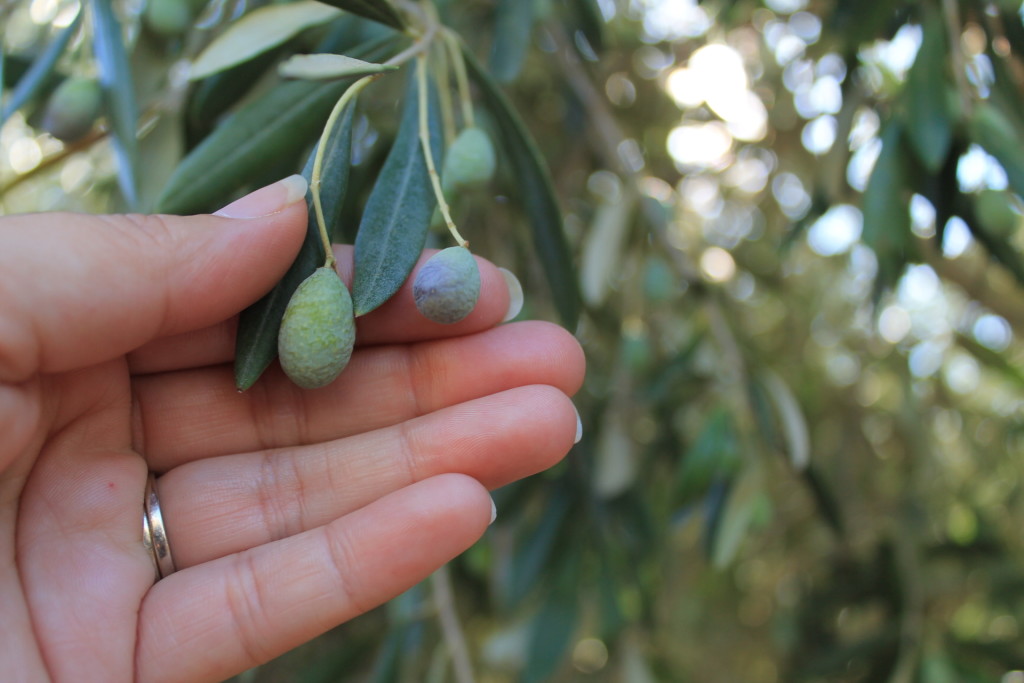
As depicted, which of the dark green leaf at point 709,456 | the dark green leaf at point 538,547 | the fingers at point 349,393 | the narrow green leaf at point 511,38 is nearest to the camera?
the fingers at point 349,393

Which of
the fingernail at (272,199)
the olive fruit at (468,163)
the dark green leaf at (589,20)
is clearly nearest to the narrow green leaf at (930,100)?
the dark green leaf at (589,20)

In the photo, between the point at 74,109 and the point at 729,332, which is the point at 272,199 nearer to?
the point at 74,109

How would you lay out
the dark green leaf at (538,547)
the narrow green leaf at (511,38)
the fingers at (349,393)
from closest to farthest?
the fingers at (349,393)
the narrow green leaf at (511,38)
the dark green leaf at (538,547)

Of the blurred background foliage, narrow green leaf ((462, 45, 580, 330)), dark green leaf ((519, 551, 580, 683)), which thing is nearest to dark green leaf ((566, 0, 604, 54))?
the blurred background foliage

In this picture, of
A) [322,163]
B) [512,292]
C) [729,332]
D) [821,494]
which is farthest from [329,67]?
[821,494]

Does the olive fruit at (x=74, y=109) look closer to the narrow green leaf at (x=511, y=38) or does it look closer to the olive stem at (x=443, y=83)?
the olive stem at (x=443, y=83)

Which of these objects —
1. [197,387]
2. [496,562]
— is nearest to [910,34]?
[197,387]

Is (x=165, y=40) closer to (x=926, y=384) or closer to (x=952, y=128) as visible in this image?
(x=952, y=128)
